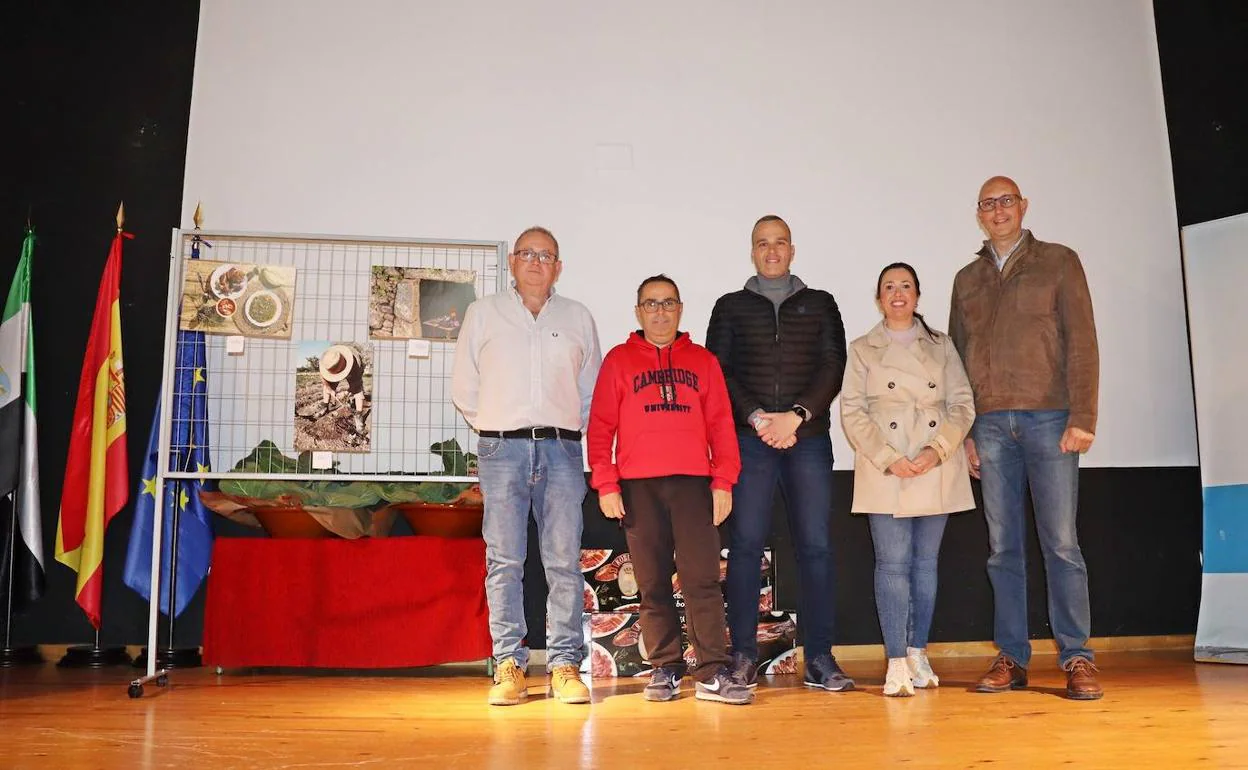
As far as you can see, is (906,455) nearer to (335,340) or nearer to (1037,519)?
(1037,519)

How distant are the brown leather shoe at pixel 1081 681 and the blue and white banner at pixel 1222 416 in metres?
1.23

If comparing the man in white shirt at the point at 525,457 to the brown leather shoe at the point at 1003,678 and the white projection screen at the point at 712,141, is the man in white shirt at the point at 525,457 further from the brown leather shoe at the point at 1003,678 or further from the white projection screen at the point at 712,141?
the brown leather shoe at the point at 1003,678

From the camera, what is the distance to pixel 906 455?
3066 mm

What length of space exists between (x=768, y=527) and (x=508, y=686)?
3.09ft

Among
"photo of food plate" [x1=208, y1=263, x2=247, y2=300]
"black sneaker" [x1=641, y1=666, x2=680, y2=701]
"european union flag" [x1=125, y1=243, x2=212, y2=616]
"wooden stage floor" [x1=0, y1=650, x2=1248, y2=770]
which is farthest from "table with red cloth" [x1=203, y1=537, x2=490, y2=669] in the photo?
"photo of food plate" [x1=208, y1=263, x2=247, y2=300]

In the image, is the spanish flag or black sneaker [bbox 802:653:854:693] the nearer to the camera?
black sneaker [bbox 802:653:854:693]

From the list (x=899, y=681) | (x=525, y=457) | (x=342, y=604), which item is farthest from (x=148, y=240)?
(x=899, y=681)

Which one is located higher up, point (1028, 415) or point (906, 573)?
point (1028, 415)

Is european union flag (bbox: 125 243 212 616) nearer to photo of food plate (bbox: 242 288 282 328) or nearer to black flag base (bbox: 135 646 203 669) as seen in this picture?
black flag base (bbox: 135 646 203 669)

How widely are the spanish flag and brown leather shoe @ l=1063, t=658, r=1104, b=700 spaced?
3.29m

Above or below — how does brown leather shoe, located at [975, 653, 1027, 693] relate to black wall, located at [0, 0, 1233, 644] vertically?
below

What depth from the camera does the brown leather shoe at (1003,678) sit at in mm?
2994

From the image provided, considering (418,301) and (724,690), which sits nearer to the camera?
Answer: (724,690)

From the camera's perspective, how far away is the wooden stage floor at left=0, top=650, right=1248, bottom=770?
2.08 metres
